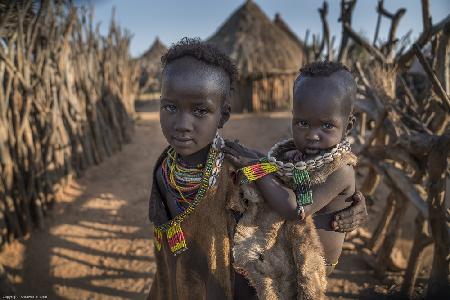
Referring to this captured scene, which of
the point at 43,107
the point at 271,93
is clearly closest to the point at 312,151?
the point at 43,107

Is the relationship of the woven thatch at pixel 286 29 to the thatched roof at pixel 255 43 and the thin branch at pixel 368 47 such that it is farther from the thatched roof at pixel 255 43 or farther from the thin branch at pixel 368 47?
the thin branch at pixel 368 47

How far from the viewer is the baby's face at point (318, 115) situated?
4.30 ft

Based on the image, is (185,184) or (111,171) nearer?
(185,184)

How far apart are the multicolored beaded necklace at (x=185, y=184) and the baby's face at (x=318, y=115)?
32 centimetres

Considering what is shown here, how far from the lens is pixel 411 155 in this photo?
2957 millimetres

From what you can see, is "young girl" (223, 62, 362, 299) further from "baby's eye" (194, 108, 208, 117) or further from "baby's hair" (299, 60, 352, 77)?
"baby's eye" (194, 108, 208, 117)

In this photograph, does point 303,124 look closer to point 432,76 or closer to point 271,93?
point 432,76

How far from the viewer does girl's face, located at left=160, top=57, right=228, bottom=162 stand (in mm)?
1234

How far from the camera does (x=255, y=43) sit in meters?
14.4

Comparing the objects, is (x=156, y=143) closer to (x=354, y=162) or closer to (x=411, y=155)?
(x=411, y=155)

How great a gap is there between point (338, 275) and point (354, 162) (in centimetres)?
268

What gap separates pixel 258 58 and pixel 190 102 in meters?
12.9

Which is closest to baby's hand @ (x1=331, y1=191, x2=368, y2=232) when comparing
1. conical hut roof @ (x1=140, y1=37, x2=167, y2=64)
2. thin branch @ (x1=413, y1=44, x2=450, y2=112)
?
thin branch @ (x1=413, y1=44, x2=450, y2=112)

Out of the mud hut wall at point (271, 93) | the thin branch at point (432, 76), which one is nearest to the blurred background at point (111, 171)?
the thin branch at point (432, 76)
